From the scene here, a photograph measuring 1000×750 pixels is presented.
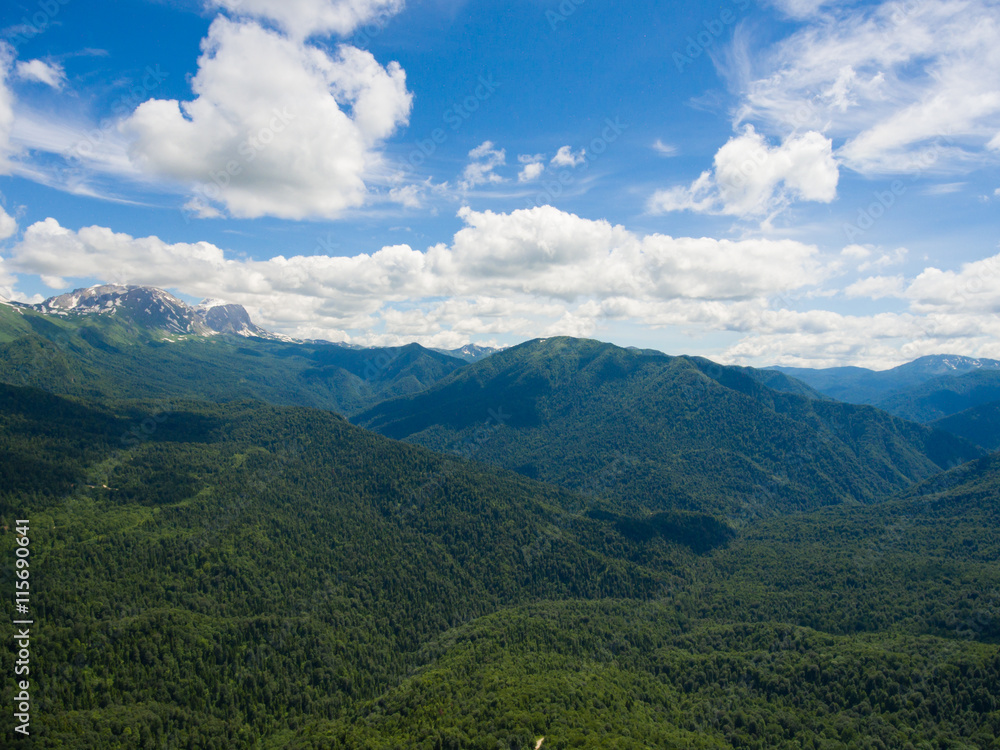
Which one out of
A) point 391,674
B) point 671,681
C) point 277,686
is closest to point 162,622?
point 277,686

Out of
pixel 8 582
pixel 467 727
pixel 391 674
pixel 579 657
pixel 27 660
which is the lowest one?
pixel 391 674

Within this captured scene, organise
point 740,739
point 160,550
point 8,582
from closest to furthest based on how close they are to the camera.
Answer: point 740,739, point 8,582, point 160,550

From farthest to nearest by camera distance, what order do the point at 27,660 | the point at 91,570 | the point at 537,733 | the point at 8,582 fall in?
1. the point at 91,570
2. the point at 8,582
3. the point at 27,660
4. the point at 537,733

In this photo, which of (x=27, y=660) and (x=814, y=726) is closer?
(x=27, y=660)

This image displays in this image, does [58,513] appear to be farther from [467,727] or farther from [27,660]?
[467,727]

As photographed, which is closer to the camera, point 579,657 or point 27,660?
point 27,660

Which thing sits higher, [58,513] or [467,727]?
[58,513]

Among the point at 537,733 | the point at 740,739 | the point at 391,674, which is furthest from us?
the point at 391,674

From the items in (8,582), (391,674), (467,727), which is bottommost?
(391,674)

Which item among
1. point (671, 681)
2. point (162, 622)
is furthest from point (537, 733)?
point (162, 622)

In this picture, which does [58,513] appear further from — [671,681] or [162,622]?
[671,681]
